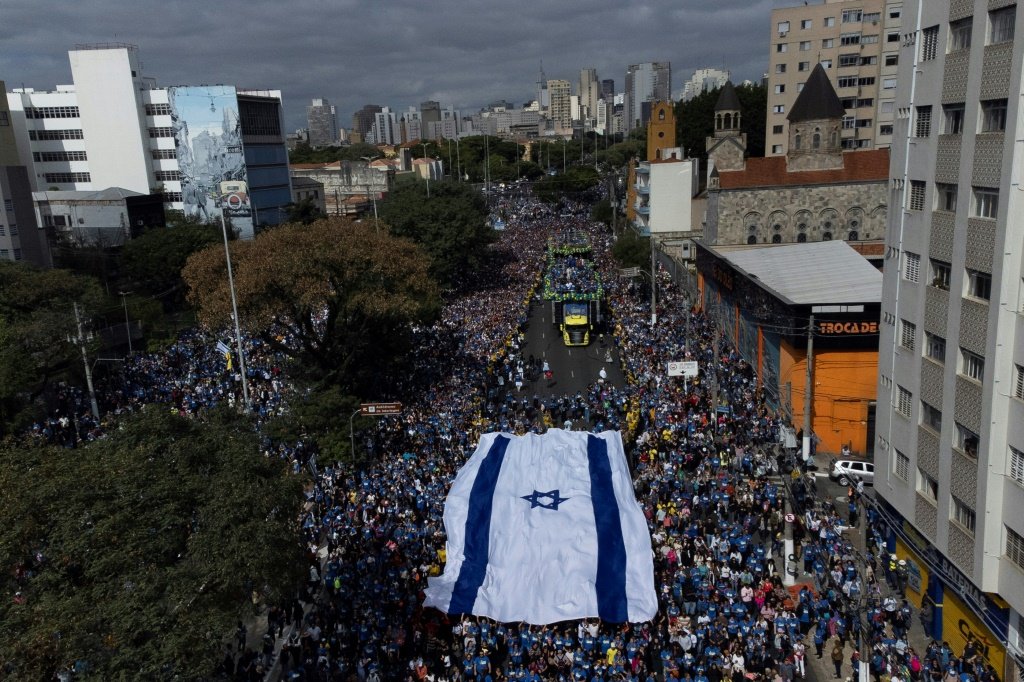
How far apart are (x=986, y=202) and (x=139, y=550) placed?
17.1m

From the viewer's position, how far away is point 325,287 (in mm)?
32094

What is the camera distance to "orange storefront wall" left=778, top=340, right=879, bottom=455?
30.9m

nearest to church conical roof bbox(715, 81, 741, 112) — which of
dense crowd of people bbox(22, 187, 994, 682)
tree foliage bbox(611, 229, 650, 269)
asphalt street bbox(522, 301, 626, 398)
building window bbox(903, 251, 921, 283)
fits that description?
tree foliage bbox(611, 229, 650, 269)

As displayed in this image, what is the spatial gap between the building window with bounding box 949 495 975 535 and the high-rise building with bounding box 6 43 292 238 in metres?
69.2

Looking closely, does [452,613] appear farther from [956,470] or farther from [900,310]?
[900,310]

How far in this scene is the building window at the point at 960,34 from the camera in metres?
16.5

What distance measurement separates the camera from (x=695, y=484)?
81.9ft

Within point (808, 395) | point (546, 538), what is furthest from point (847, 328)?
point (546, 538)

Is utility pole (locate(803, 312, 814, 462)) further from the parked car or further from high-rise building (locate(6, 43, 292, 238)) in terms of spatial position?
high-rise building (locate(6, 43, 292, 238))

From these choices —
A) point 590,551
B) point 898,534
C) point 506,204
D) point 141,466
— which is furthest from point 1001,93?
point 506,204

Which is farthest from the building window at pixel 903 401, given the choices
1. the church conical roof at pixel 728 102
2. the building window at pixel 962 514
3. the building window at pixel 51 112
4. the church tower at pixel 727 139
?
the building window at pixel 51 112

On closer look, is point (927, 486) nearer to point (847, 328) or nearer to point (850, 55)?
point (847, 328)

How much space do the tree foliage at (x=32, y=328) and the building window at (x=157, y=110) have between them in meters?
45.6

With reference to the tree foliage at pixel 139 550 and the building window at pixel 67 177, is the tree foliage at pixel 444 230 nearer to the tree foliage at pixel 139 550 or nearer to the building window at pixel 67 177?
the building window at pixel 67 177
